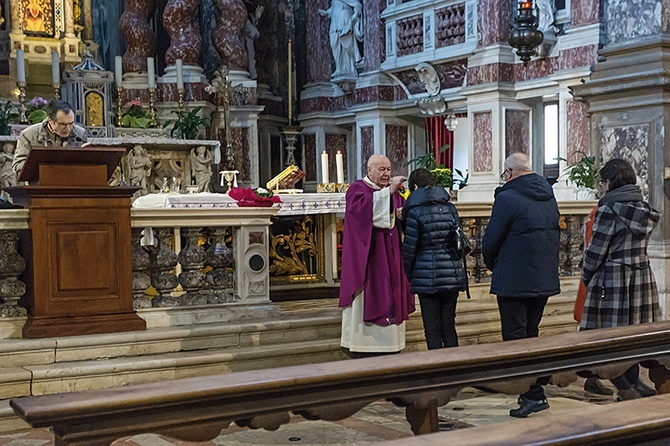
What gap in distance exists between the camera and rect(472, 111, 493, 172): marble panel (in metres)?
13.1

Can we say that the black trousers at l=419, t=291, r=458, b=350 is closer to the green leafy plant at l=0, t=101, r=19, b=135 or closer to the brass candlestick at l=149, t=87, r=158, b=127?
the green leafy plant at l=0, t=101, r=19, b=135

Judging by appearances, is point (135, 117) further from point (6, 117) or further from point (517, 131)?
point (517, 131)

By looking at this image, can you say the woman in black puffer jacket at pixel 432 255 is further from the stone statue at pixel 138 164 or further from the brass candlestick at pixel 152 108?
the brass candlestick at pixel 152 108

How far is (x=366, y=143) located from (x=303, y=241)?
7153 mm

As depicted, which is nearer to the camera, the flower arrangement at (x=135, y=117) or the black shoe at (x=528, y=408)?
the black shoe at (x=528, y=408)

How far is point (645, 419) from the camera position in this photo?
2.81 m

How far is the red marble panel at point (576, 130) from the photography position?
1164 centimetres

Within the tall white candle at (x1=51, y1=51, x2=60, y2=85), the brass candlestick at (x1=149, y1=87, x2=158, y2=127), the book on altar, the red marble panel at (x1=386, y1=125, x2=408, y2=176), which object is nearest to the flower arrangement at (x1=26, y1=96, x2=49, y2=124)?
the tall white candle at (x1=51, y1=51, x2=60, y2=85)

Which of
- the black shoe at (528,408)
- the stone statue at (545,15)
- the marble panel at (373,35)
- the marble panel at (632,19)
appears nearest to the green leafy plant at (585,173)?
the marble panel at (632,19)

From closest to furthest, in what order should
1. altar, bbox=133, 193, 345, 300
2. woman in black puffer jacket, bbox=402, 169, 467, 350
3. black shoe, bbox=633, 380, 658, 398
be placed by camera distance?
black shoe, bbox=633, 380, 658, 398, woman in black puffer jacket, bbox=402, 169, 467, 350, altar, bbox=133, 193, 345, 300

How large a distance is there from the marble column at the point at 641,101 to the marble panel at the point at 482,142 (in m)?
5.02

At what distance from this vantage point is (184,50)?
14094mm

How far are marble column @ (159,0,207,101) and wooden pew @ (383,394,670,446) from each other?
11.7 meters

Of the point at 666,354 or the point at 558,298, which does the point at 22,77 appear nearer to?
the point at 558,298
